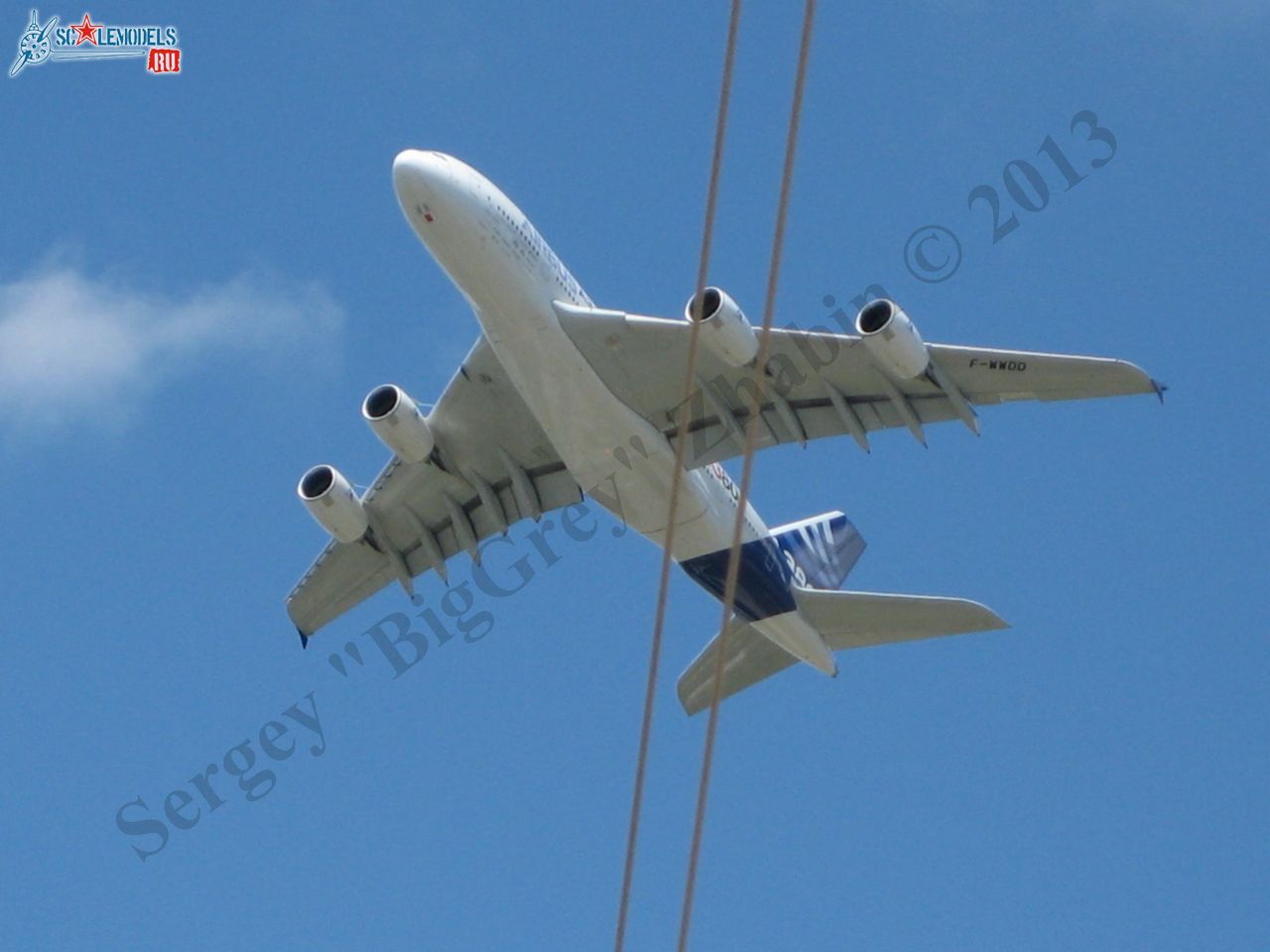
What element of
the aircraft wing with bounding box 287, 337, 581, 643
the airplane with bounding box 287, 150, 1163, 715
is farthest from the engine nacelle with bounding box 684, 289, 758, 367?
the aircraft wing with bounding box 287, 337, 581, 643

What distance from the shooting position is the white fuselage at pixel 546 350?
88.5 ft

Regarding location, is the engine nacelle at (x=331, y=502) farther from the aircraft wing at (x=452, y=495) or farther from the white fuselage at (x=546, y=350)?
the white fuselage at (x=546, y=350)

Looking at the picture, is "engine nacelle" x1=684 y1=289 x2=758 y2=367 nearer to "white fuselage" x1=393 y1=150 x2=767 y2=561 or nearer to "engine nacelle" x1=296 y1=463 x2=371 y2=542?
"white fuselage" x1=393 y1=150 x2=767 y2=561

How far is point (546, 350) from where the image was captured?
27969 mm

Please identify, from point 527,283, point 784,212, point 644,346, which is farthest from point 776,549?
point 784,212

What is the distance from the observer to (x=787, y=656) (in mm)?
33594

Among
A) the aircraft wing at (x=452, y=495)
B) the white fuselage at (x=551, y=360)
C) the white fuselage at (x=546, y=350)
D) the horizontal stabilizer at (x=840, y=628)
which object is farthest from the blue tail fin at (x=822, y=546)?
the aircraft wing at (x=452, y=495)

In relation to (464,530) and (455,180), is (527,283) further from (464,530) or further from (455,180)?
(464,530)

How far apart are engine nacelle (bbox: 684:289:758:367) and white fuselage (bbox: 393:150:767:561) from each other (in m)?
2.34

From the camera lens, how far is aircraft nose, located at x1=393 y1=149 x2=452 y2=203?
87.9ft

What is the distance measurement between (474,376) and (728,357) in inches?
226

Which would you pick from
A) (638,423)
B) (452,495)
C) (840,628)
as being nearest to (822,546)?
(840,628)

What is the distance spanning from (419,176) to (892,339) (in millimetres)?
7312

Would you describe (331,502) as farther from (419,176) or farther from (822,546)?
(822,546)
